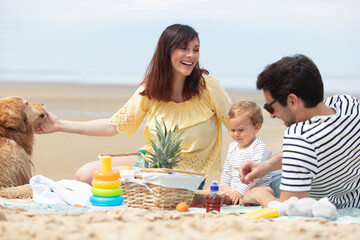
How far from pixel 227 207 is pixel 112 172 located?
47.1 inches

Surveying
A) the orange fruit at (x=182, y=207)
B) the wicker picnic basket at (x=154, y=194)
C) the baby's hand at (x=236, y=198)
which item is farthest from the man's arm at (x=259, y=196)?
the orange fruit at (x=182, y=207)

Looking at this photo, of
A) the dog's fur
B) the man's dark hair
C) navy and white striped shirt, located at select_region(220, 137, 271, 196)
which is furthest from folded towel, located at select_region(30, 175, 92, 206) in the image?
the man's dark hair

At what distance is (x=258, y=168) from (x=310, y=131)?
835 mm

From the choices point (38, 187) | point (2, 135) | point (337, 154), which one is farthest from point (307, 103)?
point (2, 135)

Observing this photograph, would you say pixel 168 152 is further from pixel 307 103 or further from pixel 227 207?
pixel 307 103

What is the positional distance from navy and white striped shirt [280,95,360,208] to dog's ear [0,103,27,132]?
3155 millimetres

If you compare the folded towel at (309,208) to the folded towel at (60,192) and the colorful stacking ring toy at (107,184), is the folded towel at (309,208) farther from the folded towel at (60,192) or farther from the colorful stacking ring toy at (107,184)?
the folded towel at (60,192)

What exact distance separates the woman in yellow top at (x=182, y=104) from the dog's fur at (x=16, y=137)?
0.85 feet

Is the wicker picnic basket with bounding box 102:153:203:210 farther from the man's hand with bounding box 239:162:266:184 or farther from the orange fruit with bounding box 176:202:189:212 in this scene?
the man's hand with bounding box 239:162:266:184

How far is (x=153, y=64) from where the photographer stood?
19.5 feet

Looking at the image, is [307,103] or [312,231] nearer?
[312,231]

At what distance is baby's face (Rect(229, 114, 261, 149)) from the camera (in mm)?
5242

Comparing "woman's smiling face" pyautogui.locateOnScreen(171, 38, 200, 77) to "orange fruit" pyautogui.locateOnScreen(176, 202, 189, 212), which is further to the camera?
"woman's smiling face" pyautogui.locateOnScreen(171, 38, 200, 77)

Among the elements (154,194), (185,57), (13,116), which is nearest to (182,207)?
(154,194)
